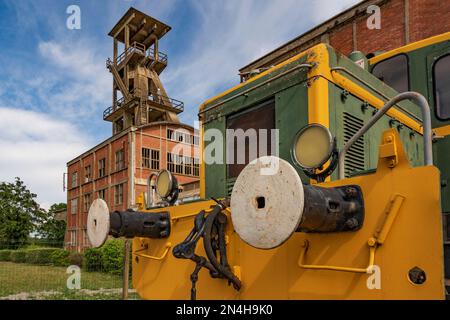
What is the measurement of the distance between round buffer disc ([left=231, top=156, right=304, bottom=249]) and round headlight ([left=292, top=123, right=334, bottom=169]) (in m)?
0.51

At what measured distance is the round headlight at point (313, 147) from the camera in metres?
2.82

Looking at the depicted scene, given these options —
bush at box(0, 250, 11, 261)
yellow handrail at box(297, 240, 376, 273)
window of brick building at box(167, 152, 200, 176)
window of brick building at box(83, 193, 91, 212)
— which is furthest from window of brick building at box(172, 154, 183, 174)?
Answer: yellow handrail at box(297, 240, 376, 273)

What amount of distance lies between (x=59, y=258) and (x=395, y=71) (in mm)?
20456

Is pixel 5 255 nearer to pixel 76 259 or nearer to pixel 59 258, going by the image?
pixel 59 258

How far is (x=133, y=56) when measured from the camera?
1409 inches

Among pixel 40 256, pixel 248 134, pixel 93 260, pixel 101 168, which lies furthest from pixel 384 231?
pixel 101 168

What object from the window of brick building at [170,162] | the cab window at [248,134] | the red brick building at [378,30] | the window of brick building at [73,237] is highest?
the red brick building at [378,30]

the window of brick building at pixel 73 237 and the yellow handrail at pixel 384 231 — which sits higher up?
the yellow handrail at pixel 384 231

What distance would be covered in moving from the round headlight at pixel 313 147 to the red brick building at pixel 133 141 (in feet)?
84.3

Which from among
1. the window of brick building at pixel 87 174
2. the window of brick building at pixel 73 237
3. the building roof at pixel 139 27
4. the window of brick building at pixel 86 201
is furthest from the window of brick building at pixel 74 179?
the building roof at pixel 139 27

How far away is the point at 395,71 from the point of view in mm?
4965

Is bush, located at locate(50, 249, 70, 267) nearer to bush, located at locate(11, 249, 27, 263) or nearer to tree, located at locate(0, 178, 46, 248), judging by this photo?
bush, located at locate(11, 249, 27, 263)

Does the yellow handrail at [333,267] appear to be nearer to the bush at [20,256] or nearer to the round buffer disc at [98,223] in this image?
the round buffer disc at [98,223]
